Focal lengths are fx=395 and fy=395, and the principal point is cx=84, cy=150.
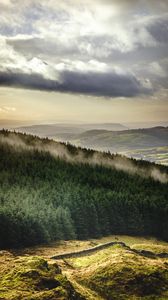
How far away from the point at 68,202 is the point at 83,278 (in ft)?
200

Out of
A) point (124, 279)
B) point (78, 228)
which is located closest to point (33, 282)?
point (124, 279)

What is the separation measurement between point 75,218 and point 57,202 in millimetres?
9489

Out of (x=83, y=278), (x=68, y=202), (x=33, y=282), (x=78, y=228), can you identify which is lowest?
(x=78, y=228)

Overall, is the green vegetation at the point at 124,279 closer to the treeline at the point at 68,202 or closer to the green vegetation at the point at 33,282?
the green vegetation at the point at 33,282

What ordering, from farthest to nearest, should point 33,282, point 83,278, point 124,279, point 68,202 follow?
point 68,202
point 83,278
point 124,279
point 33,282

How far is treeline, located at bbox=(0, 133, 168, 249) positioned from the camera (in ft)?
255

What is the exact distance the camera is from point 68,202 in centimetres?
10844

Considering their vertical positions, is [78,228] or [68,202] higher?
[68,202]

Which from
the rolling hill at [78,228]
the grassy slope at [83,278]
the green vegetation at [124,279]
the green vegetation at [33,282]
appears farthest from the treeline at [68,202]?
the green vegetation at [33,282]

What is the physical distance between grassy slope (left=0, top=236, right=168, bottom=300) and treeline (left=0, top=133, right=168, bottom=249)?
2137 centimetres

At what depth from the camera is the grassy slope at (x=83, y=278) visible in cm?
3684

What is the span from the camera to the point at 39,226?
7819cm

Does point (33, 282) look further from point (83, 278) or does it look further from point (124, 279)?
point (124, 279)

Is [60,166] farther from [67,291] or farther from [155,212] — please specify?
[67,291]
